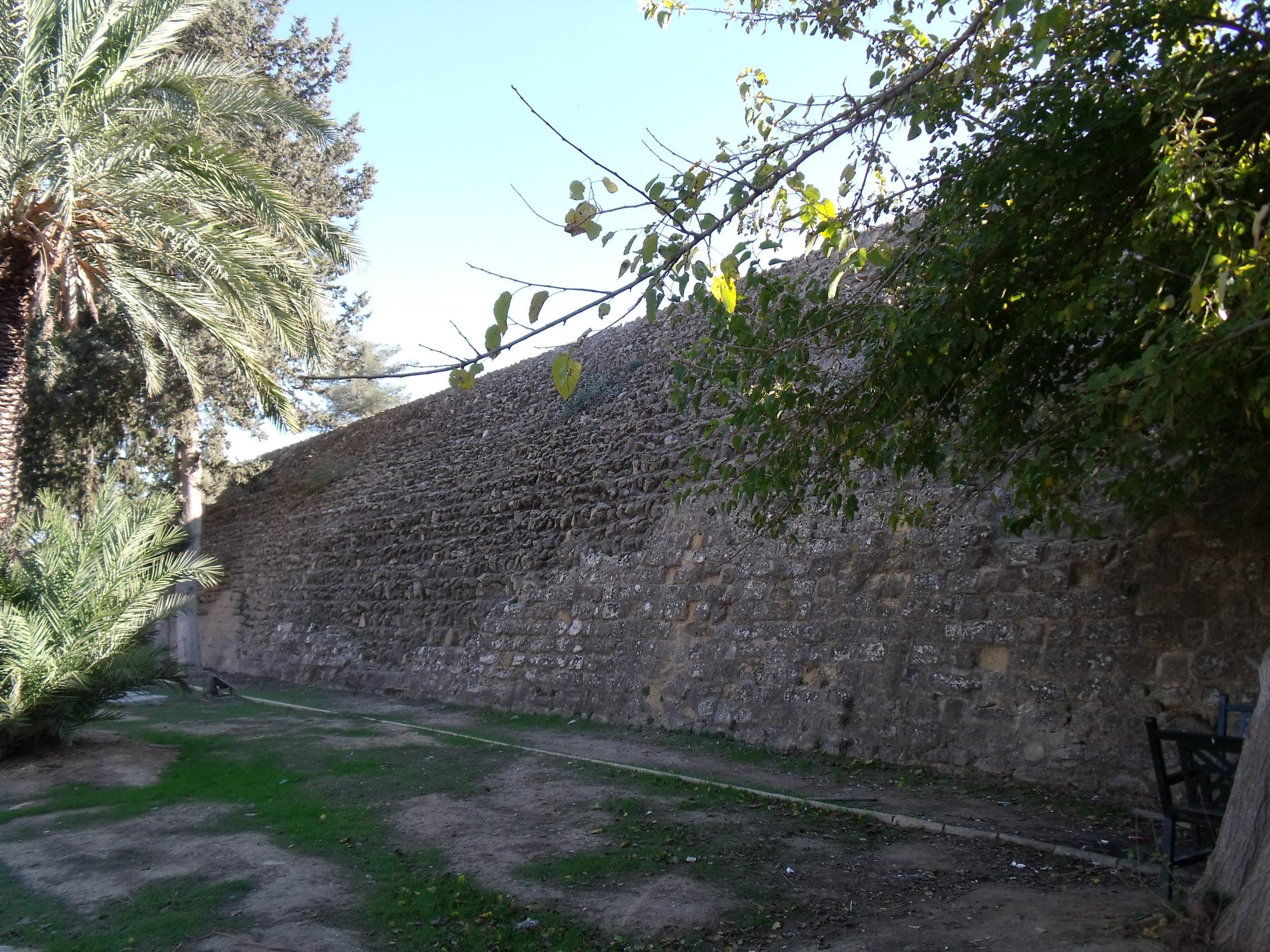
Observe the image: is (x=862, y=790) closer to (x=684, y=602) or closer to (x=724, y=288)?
(x=684, y=602)

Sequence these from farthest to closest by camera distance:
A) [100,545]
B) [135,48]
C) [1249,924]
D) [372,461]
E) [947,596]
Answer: [372,461]
[135,48]
[100,545]
[947,596]
[1249,924]

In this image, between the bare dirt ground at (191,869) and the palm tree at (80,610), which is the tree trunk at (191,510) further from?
the bare dirt ground at (191,869)

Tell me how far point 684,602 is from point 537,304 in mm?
6265

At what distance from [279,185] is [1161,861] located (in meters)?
9.50

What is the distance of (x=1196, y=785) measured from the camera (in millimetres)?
3809

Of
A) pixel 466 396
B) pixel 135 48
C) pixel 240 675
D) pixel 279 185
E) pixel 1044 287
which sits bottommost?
pixel 240 675

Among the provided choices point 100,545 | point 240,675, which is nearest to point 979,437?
point 100,545

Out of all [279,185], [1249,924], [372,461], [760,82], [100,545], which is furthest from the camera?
[372,461]

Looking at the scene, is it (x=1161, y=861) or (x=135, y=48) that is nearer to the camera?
(x=1161, y=861)

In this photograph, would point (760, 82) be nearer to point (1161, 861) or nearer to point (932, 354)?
point (932, 354)

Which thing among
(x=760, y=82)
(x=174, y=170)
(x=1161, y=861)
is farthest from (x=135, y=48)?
(x=1161, y=861)

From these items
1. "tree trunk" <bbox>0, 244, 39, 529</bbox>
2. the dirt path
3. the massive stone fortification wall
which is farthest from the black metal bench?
"tree trunk" <bbox>0, 244, 39, 529</bbox>

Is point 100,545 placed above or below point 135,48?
below

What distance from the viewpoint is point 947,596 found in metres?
6.76
